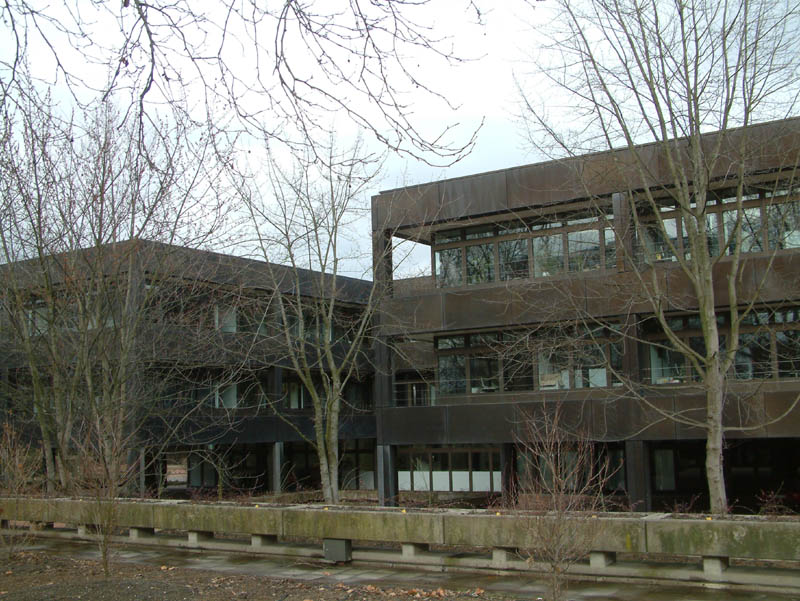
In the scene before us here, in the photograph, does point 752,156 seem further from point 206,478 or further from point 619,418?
point 206,478

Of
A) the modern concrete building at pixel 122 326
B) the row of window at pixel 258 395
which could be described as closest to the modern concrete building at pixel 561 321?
the modern concrete building at pixel 122 326

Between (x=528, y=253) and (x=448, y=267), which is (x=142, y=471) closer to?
(x=448, y=267)

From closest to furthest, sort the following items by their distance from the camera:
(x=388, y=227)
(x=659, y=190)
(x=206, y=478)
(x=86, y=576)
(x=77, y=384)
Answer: (x=86, y=576)
(x=77, y=384)
(x=659, y=190)
(x=388, y=227)
(x=206, y=478)

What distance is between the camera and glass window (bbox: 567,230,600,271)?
22.9m

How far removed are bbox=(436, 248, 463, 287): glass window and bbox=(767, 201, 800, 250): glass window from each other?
872 cm

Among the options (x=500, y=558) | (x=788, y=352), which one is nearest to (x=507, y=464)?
(x=788, y=352)

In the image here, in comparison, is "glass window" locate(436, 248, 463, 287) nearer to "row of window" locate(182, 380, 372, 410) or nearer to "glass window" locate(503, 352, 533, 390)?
"glass window" locate(503, 352, 533, 390)

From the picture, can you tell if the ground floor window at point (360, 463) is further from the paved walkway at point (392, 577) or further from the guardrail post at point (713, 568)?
the guardrail post at point (713, 568)

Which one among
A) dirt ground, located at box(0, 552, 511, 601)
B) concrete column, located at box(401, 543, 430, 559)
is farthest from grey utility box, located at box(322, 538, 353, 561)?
dirt ground, located at box(0, 552, 511, 601)

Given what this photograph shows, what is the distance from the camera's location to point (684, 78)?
15797 millimetres

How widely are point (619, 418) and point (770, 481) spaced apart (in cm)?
454

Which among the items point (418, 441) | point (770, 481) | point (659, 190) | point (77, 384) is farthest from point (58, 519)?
point (770, 481)

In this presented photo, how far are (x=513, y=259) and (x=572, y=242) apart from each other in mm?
1906

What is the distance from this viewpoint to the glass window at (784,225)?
1834cm
